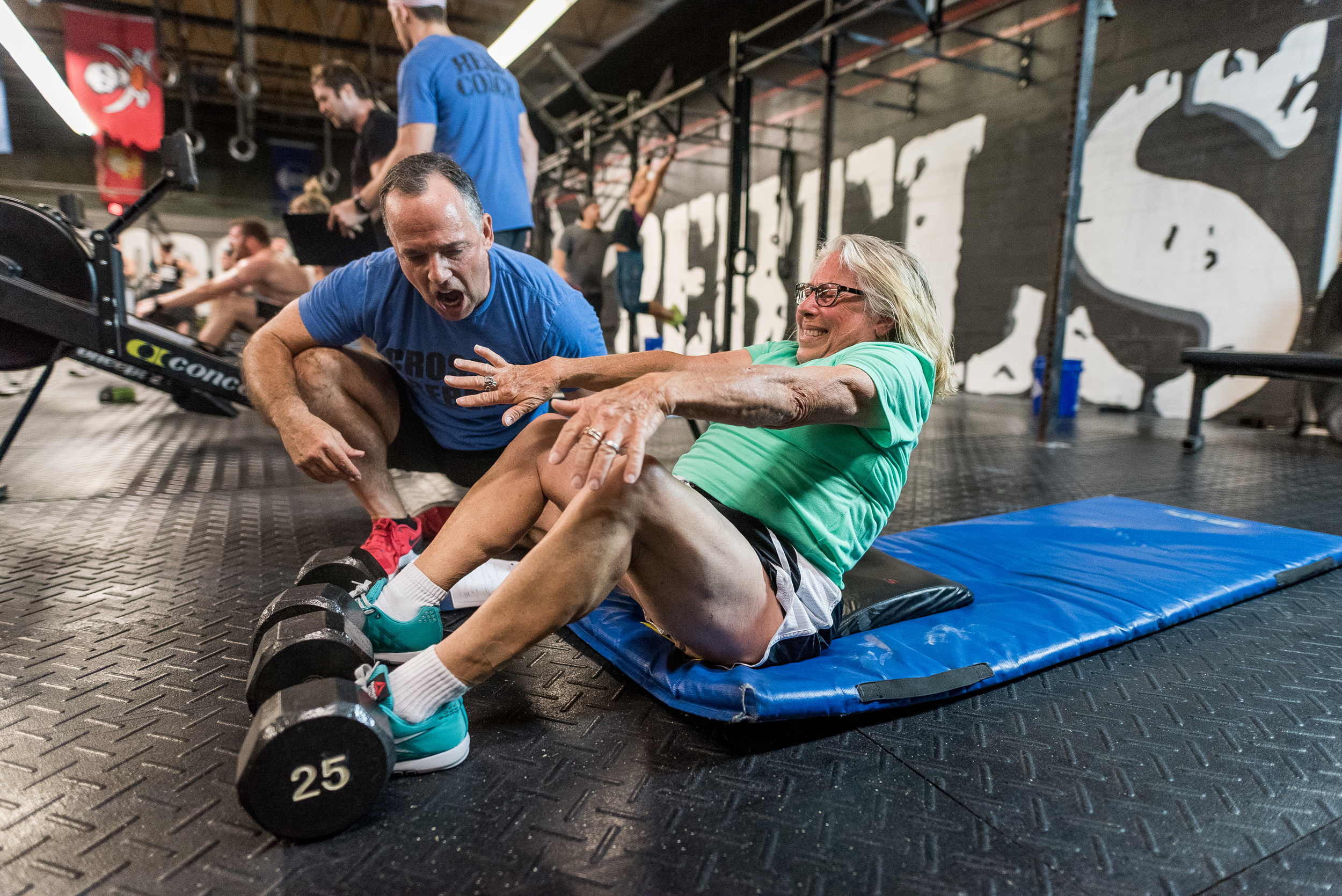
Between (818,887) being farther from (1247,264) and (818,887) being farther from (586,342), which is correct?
(1247,264)

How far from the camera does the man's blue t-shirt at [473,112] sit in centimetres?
232

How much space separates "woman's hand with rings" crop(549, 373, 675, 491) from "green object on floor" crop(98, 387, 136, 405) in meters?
5.79

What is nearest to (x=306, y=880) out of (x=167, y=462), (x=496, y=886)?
(x=496, y=886)

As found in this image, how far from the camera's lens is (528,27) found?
6.27 metres

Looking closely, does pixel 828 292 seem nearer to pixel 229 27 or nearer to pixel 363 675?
pixel 363 675

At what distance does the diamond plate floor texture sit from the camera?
34.4 inches

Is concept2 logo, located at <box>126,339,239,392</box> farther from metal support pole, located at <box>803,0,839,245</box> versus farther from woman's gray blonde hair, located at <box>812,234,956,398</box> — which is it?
metal support pole, located at <box>803,0,839,245</box>

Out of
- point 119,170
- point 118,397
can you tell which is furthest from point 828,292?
point 119,170

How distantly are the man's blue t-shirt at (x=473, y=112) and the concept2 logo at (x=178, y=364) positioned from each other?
4.79 ft

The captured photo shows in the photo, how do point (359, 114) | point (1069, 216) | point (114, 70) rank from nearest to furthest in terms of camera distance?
point (359, 114) → point (1069, 216) → point (114, 70)

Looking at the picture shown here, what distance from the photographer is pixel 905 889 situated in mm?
854

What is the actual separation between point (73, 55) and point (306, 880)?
9.45 meters

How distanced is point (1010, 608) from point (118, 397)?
609cm

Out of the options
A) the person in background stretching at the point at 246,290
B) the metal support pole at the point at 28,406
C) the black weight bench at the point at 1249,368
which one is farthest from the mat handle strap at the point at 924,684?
the person in background stretching at the point at 246,290
